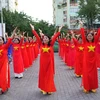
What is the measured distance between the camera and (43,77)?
10.3 metres

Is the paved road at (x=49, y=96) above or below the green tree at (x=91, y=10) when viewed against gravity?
below

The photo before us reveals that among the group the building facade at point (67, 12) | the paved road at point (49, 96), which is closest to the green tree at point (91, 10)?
the building facade at point (67, 12)

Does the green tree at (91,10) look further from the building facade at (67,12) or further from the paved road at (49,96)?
the paved road at (49,96)

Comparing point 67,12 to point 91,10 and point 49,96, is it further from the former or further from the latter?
point 49,96

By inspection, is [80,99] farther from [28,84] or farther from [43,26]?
[43,26]

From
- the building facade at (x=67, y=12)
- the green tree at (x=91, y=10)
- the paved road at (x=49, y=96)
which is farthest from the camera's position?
the building facade at (x=67, y=12)

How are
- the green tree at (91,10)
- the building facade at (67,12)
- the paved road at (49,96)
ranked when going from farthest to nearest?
the building facade at (67,12), the green tree at (91,10), the paved road at (49,96)

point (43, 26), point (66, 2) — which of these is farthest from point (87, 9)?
point (66, 2)

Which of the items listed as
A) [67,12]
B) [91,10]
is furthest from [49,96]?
[67,12]

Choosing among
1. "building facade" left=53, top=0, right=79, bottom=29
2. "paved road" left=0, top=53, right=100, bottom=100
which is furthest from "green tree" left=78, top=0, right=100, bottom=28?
"paved road" left=0, top=53, right=100, bottom=100

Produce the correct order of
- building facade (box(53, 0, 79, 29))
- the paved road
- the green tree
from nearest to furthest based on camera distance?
the paved road < the green tree < building facade (box(53, 0, 79, 29))

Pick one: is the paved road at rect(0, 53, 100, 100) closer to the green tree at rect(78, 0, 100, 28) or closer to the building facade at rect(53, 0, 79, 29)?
the green tree at rect(78, 0, 100, 28)

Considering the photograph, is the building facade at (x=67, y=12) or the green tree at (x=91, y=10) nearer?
the green tree at (x=91, y=10)

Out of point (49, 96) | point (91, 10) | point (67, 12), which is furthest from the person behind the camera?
point (67, 12)
